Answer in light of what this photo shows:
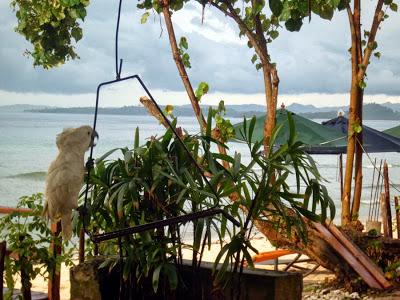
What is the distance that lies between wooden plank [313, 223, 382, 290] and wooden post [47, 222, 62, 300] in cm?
175

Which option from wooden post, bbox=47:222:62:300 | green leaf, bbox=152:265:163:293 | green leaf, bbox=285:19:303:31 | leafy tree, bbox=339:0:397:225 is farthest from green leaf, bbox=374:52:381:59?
green leaf, bbox=152:265:163:293

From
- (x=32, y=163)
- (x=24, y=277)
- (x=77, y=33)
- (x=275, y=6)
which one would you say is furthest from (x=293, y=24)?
(x=32, y=163)

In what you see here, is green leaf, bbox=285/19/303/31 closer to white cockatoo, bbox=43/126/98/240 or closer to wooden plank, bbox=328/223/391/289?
wooden plank, bbox=328/223/391/289

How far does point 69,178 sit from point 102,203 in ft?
1.26

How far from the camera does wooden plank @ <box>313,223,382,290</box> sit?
3.62 meters

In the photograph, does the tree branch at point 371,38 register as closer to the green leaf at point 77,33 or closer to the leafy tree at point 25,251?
the green leaf at point 77,33

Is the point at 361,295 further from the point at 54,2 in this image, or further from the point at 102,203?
the point at 54,2

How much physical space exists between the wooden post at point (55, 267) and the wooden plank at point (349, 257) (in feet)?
5.75

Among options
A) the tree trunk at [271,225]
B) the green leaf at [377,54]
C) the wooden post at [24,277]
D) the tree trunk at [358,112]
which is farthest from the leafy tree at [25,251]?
the green leaf at [377,54]

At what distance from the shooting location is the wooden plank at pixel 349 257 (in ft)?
11.9

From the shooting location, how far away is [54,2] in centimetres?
474

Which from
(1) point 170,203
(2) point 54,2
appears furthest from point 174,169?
(2) point 54,2

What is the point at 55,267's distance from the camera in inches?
103

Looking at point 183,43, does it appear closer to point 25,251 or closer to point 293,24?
point 293,24
